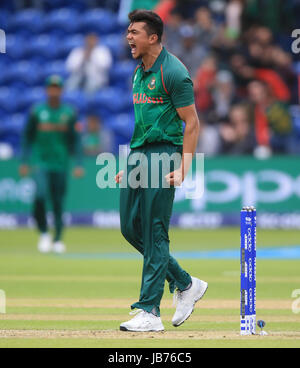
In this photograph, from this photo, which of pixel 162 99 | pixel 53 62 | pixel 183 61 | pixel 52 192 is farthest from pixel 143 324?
pixel 53 62

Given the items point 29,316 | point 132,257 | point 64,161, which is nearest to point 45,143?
point 64,161

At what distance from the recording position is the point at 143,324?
776 cm

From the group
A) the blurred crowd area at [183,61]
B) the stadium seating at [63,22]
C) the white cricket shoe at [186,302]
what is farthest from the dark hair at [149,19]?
the stadium seating at [63,22]

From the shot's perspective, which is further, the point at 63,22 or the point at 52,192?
the point at 63,22

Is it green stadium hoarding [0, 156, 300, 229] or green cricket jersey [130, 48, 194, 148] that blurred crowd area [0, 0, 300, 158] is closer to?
green stadium hoarding [0, 156, 300, 229]

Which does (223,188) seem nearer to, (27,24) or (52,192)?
(52,192)

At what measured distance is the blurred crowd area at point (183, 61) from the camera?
2131cm

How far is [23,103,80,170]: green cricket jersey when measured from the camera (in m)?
16.3

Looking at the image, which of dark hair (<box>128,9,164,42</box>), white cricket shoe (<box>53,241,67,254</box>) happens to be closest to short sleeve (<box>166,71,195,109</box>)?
Answer: dark hair (<box>128,9,164,42</box>)

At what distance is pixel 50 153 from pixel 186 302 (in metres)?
8.50

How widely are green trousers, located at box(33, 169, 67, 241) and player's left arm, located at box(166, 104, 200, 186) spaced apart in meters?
8.53

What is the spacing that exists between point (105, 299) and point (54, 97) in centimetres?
644

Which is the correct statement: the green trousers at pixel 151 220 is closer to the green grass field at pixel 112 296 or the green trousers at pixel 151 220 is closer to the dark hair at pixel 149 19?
the green grass field at pixel 112 296

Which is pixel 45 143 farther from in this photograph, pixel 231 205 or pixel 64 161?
pixel 231 205
